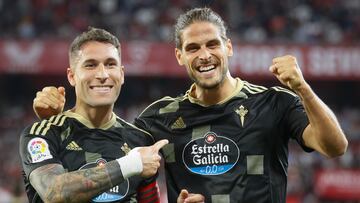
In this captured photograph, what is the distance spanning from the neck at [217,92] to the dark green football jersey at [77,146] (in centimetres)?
46

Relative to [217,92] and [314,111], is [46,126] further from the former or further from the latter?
[314,111]

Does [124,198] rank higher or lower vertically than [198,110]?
lower

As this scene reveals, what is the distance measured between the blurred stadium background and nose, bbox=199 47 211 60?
11.7 meters

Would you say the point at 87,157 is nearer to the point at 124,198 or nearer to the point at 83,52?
the point at 124,198

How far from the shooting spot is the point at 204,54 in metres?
4.49

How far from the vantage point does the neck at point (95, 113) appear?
460cm

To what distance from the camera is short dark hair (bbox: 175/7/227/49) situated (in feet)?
15.2

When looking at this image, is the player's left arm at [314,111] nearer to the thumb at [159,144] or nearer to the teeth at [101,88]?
the thumb at [159,144]

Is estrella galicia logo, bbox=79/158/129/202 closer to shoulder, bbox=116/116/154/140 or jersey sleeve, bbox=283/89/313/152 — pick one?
shoulder, bbox=116/116/154/140

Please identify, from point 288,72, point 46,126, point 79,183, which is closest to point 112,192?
point 79,183

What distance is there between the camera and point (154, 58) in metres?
18.1

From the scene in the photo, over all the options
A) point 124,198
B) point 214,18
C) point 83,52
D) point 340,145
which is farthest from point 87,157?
point 340,145

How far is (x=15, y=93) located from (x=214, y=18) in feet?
47.7

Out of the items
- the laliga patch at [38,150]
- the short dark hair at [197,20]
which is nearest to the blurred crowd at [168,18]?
the short dark hair at [197,20]
